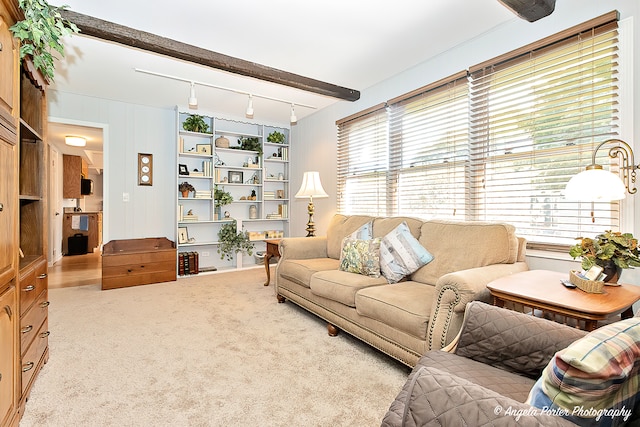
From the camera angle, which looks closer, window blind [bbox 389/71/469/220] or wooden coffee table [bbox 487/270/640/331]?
wooden coffee table [bbox 487/270/640/331]

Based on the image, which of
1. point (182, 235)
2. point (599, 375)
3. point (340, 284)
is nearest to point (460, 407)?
point (599, 375)

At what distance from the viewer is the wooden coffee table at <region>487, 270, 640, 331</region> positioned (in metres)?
1.39

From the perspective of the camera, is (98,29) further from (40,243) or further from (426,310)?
(426,310)

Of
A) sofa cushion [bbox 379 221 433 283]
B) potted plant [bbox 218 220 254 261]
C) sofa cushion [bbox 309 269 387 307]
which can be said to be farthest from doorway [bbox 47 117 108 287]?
sofa cushion [bbox 379 221 433 283]

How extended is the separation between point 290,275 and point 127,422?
186 centimetres

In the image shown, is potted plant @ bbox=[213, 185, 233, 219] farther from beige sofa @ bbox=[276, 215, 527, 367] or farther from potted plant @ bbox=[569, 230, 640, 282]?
potted plant @ bbox=[569, 230, 640, 282]

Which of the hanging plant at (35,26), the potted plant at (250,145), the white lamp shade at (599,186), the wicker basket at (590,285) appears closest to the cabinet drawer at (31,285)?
the hanging plant at (35,26)

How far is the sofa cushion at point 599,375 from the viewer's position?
0.68 meters

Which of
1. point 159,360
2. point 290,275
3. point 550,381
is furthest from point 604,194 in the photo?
point 159,360

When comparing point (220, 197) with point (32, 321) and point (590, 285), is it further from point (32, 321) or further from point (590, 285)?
point (590, 285)

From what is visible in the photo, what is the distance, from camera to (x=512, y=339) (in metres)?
1.26

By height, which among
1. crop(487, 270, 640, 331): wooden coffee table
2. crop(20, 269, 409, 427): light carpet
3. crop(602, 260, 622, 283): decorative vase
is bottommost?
crop(20, 269, 409, 427): light carpet

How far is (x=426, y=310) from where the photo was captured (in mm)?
1917

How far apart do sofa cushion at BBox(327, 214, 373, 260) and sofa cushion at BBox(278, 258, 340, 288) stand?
129 millimetres
